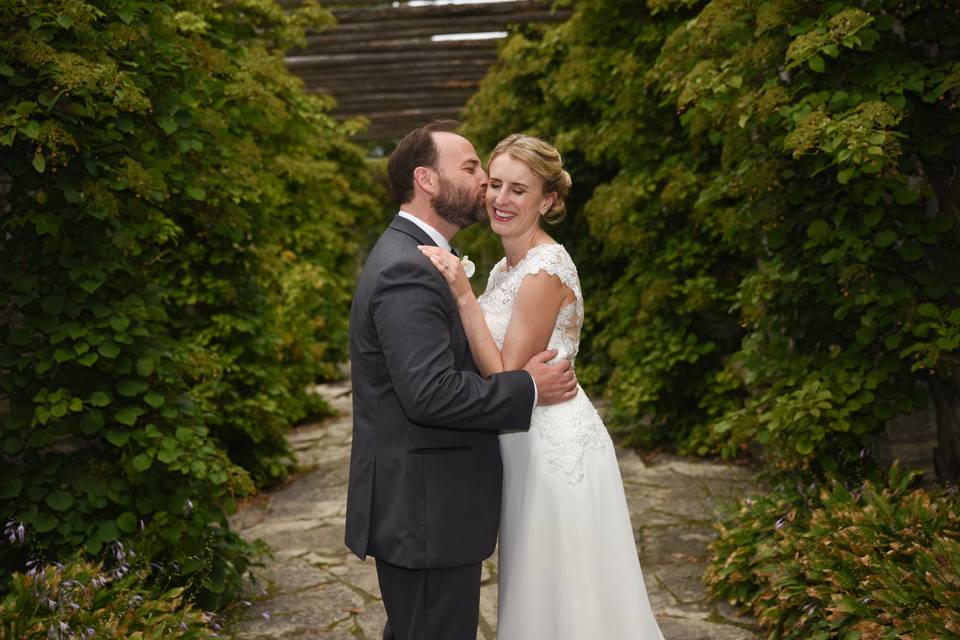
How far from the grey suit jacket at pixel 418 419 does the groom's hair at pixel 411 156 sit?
13cm

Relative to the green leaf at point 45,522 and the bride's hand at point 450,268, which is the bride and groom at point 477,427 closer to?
the bride's hand at point 450,268

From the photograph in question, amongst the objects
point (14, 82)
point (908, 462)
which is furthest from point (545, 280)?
point (908, 462)

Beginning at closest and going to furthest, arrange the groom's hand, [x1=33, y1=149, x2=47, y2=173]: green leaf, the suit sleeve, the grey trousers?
the suit sleeve
the grey trousers
the groom's hand
[x1=33, y1=149, x2=47, y2=173]: green leaf

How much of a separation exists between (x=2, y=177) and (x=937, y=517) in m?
4.82

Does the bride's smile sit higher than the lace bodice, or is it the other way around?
the bride's smile

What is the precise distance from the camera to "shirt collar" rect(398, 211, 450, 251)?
306 centimetres

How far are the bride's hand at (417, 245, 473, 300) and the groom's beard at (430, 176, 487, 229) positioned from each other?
191mm

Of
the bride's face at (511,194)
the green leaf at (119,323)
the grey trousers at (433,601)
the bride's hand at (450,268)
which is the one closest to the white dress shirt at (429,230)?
the bride's hand at (450,268)

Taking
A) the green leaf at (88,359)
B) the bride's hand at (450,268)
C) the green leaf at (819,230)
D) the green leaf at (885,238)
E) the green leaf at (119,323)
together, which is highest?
the green leaf at (819,230)

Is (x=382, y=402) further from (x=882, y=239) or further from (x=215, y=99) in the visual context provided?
(x=215, y=99)

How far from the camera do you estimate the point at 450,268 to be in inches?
115

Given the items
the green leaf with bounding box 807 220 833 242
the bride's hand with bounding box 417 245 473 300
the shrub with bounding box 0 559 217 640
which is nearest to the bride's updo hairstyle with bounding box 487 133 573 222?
the bride's hand with bounding box 417 245 473 300

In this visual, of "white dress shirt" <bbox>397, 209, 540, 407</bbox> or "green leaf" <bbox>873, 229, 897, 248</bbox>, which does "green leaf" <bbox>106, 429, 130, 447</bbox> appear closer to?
"white dress shirt" <bbox>397, 209, 540, 407</bbox>

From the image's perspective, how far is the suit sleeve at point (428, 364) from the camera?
2.69 metres
